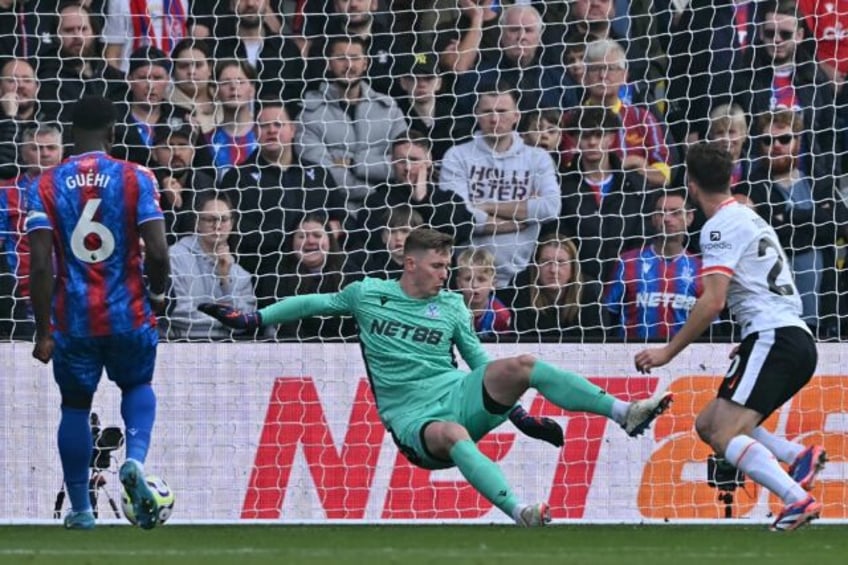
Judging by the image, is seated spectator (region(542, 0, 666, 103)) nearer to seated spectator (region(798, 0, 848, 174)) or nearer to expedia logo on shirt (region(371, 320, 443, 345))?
seated spectator (region(798, 0, 848, 174))

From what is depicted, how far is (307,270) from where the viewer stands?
38.0 feet

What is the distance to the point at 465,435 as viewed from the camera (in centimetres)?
891

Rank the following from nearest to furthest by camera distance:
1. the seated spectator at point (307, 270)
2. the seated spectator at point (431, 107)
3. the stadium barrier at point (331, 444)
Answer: the stadium barrier at point (331, 444) → the seated spectator at point (307, 270) → the seated spectator at point (431, 107)

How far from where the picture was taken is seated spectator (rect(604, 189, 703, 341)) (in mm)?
11469

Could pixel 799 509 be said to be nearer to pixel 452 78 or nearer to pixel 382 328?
pixel 382 328

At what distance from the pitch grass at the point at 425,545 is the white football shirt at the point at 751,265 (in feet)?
3.52

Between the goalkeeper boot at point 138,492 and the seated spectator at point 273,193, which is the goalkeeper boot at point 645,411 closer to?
the goalkeeper boot at point 138,492

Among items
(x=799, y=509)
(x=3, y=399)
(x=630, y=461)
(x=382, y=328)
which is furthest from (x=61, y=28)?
(x=799, y=509)

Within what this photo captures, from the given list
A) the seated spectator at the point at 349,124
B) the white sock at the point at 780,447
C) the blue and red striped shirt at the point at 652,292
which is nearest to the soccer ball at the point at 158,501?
the white sock at the point at 780,447

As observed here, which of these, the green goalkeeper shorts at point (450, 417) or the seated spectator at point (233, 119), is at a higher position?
the seated spectator at point (233, 119)

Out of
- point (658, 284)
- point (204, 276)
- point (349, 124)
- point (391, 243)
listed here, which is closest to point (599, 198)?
point (658, 284)

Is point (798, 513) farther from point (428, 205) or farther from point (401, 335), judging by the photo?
point (428, 205)

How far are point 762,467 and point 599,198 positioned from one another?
3692mm

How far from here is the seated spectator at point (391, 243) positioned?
11.7m
